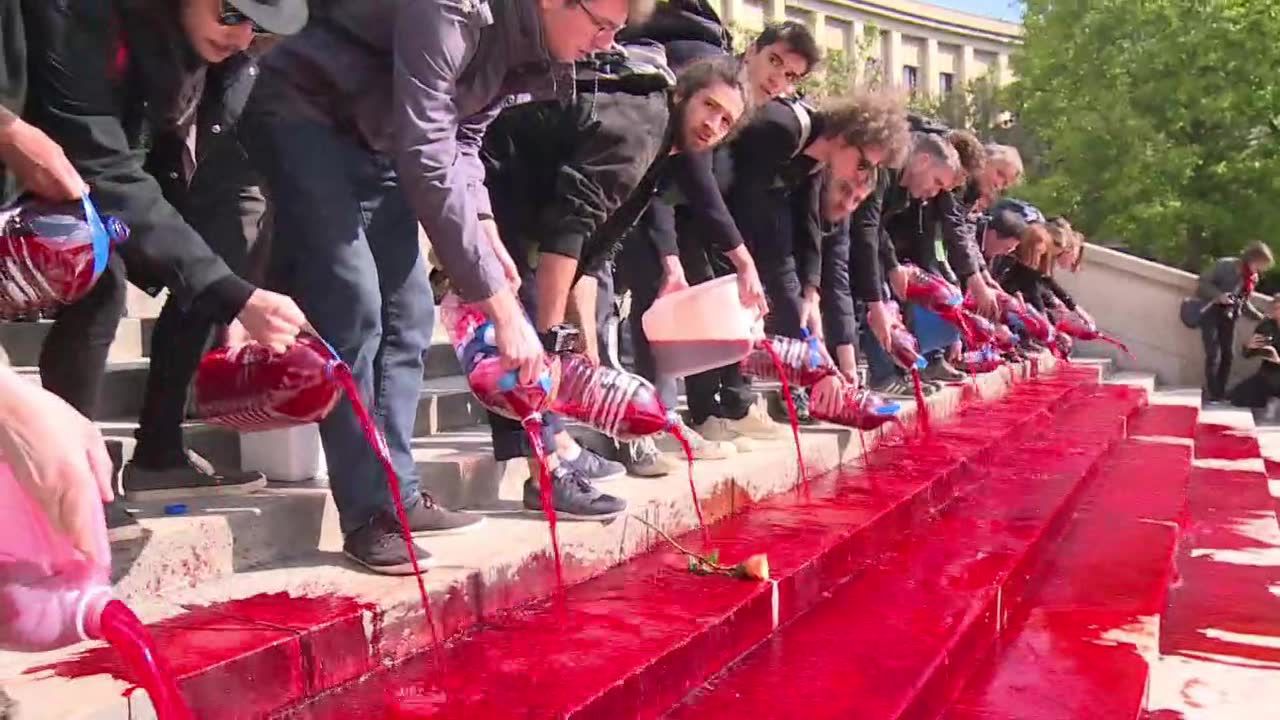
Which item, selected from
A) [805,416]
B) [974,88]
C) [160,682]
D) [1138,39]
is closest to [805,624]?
[160,682]

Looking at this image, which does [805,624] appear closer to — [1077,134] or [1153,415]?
→ [1153,415]

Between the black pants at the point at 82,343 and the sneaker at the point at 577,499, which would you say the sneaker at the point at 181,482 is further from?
the sneaker at the point at 577,499

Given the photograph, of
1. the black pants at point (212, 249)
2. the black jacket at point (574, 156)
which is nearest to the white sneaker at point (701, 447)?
the black jacket at point (574, 156)

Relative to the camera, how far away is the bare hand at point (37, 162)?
7.08 ft

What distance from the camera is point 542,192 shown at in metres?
3.61

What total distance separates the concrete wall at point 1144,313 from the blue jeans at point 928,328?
7970mm

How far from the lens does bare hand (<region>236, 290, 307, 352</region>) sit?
7.30 feet

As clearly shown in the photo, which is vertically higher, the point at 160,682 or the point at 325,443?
the point at 325,443

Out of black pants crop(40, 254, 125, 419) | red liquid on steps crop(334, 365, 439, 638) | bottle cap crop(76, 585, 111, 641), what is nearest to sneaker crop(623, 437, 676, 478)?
red liquid on steps crop(334, 365, 439, 638)

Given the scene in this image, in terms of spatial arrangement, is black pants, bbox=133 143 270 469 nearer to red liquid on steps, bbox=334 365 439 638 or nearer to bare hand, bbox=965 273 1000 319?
red liquid on steps, bbox=334 365 439 638

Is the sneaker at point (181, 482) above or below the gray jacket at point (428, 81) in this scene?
below

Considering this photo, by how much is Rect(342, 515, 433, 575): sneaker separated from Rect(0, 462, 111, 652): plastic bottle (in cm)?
107

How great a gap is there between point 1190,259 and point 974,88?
2323 centimetres

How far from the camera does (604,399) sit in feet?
10.2
